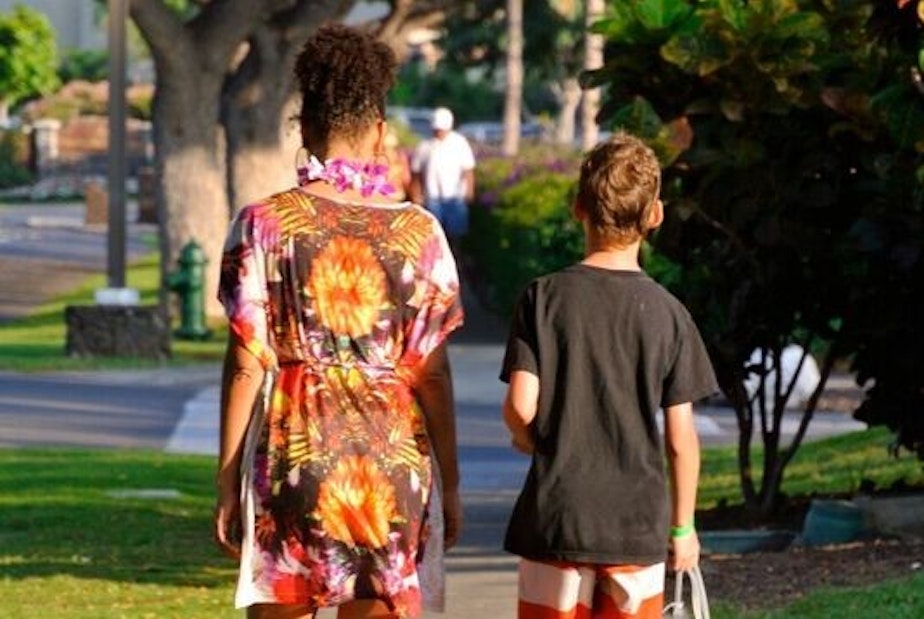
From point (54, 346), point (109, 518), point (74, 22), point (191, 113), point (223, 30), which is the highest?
point (223, 30)

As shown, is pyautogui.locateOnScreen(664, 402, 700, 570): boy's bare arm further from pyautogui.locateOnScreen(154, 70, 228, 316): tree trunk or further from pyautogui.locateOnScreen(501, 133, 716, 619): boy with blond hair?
pyautogui.locateOnScreen(154, 70, 228, 316): tree trunk

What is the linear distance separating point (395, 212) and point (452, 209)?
21.3 m

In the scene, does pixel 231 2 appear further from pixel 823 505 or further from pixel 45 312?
pixel 823 505

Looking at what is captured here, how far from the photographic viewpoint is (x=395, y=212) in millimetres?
5516

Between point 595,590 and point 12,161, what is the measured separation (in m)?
61.6

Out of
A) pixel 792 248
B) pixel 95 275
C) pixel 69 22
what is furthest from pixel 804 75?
pixel 69 22

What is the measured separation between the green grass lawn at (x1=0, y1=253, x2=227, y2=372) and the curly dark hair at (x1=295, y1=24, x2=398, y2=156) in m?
14.4

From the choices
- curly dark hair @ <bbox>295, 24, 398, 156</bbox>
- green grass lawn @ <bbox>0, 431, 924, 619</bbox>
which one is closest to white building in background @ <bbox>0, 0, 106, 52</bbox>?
green grass lawn @ <bbox>0, 431, 924, 619</bbox>

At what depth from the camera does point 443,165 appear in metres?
26.0

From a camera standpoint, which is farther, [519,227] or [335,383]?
[519,227]

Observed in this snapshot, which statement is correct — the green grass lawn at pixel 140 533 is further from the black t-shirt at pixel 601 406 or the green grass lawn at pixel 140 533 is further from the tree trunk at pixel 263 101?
the tree trunk at pixel 263 101

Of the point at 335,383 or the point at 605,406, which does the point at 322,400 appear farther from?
the point at 605,406

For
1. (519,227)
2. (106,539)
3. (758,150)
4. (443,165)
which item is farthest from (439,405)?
(443,165)

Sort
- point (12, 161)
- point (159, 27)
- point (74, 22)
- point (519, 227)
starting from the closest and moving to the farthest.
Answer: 1. point (159, 27)
2. point (519, 227)
3. point (12, 161)
4. point (74, 22)
